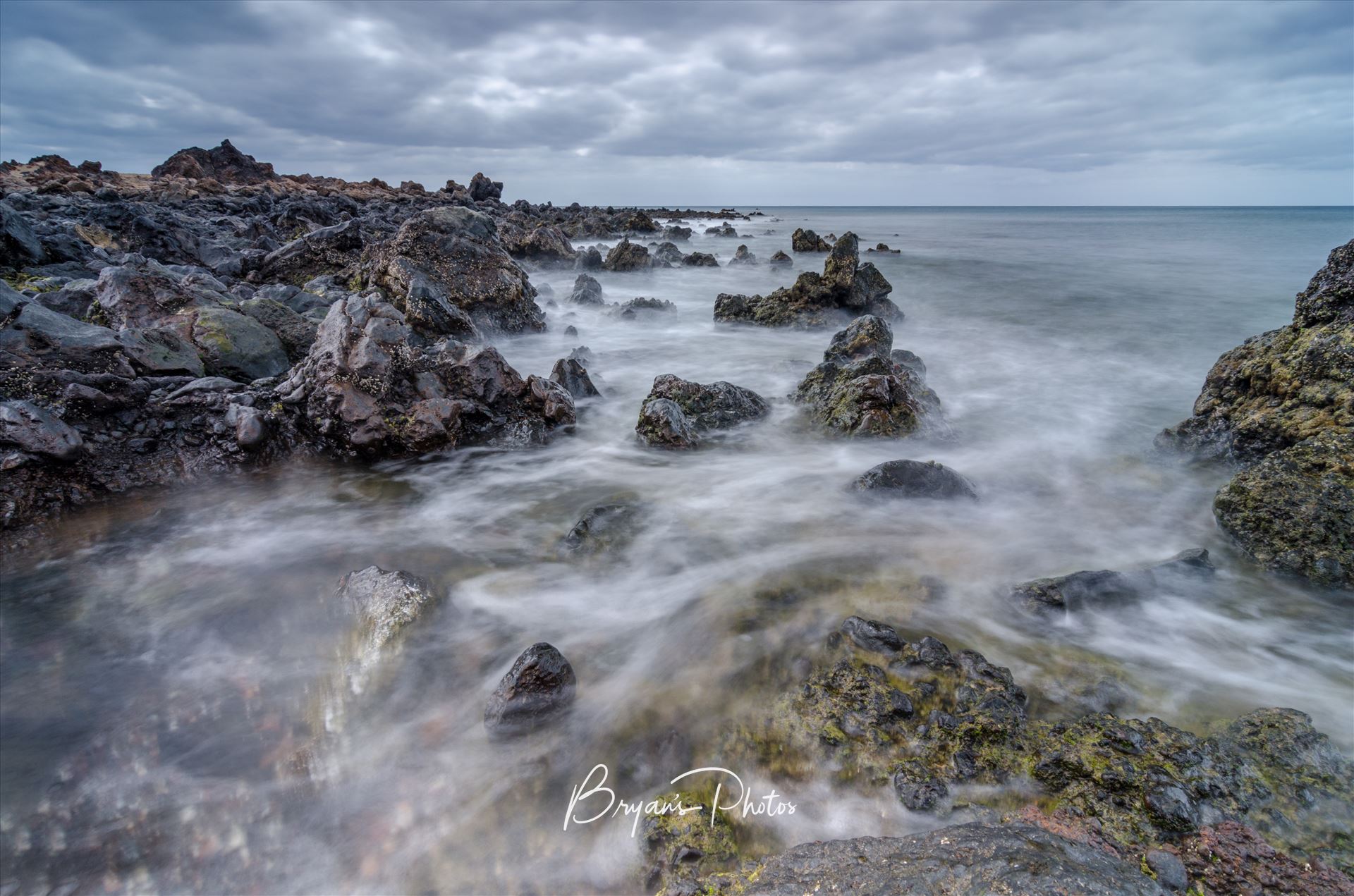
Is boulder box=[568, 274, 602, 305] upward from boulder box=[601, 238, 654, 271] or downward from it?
downward

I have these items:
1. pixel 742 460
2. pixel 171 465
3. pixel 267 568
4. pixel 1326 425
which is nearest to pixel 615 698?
pixel 267 568

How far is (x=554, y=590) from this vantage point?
423 centimetres

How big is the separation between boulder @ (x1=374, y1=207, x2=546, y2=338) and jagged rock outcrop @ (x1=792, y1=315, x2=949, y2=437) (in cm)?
470

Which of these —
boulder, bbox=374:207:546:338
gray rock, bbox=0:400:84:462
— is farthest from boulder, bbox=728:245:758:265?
gray rock, bbox=0:400:84:462

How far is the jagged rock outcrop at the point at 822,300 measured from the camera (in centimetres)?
1345

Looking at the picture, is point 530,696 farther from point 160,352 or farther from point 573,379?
point 573,379

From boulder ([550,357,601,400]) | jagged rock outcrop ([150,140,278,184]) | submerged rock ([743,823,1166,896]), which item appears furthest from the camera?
jagged rock outcrop ([150,140,278,184])

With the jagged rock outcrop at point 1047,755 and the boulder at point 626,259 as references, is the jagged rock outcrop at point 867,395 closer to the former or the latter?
the jagged rock outcrop at point 1047,755

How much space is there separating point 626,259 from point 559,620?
21.8 metres

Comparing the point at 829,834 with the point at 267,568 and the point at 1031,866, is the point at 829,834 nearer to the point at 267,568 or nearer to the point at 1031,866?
the point at 1031,866

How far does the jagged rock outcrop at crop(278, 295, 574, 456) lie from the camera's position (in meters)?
5.64

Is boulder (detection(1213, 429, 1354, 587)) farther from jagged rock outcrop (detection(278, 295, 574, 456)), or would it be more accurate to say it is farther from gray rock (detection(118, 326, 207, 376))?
gray rock (detection(118, 326, 207, 376))

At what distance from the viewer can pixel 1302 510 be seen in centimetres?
421

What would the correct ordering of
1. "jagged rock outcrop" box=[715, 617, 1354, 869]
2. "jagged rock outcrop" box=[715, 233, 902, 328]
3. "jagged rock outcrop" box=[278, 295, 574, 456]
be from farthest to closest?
"jagged rock outcrop" box=[715, 233, 902, 328], "jagged rock outcrop" box=[278, 295, 574, 456], "jagged rock outcrop" box=[715, 617, 1354, 869]
